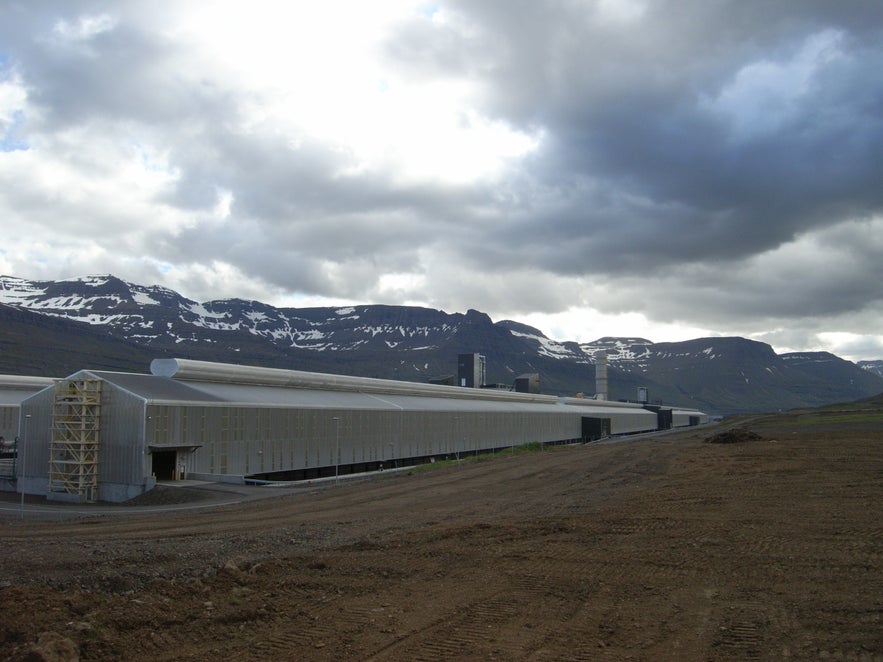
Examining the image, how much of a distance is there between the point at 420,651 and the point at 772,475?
28.3 metres

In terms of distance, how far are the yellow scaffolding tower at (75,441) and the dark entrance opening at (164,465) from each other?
321cm

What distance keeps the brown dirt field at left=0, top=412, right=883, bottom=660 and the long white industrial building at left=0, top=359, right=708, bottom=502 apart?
13633mm

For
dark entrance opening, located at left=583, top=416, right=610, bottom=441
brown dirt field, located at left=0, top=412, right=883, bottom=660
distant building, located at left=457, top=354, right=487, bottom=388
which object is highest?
distant building, located at left=457, top=354, right=487, bottom=388

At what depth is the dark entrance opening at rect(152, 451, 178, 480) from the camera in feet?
137

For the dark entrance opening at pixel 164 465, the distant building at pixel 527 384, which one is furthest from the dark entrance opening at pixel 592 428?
the dark entrance opening at pixel 164 465

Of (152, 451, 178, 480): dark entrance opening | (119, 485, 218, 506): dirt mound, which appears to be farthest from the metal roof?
(119, 485, 218, 506): dirt mound

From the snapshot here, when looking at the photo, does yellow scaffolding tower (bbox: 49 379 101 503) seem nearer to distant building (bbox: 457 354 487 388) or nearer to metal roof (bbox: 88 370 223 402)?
metal roof (bbox: 88 370 223 402)

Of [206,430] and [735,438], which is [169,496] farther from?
[735,438]

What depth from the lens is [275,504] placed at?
1249 inches

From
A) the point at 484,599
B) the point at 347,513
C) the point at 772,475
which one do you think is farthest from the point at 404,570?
the point at 772,475

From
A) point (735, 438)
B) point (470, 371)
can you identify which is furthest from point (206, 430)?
point (470, 371)

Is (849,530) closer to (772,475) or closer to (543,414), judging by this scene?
(772,475)

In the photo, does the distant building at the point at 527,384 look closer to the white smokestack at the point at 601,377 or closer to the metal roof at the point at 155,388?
the white smokestack at the point at 601,377

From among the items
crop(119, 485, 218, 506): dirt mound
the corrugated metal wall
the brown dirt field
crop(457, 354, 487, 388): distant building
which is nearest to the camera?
the brown dirt field
